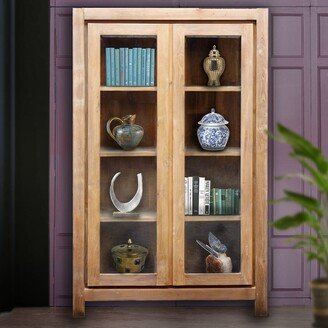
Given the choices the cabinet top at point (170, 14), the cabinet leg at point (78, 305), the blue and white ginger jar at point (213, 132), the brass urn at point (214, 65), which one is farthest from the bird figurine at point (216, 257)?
the cabinet top at point (170, 14)

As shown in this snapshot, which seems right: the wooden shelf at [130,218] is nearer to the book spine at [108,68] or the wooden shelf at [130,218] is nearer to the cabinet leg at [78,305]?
the cabinet leg at [78,305]

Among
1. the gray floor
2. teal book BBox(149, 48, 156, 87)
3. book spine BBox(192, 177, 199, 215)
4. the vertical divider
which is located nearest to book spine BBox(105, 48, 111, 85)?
teal book BBox(149, 48, 156, 87)

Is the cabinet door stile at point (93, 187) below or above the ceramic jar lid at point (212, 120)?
below

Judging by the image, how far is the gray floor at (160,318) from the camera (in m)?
4.02

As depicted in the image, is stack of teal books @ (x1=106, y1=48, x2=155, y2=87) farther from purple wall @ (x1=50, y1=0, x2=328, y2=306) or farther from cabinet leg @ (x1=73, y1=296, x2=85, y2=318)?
cabinet leg @ (x1=73, y1=296, x2=85, y2=318)

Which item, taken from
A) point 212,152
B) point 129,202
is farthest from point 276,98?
point 129,202

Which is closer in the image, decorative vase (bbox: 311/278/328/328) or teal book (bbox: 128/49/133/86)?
decorative vase (bbox: 311/278/328/328)

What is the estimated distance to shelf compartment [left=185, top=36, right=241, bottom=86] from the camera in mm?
4145

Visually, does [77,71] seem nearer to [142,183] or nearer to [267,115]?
[142,183]

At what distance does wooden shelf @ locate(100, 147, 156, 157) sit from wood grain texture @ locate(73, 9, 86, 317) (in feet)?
0.41

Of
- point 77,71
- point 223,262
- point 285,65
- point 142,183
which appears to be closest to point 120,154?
point 142,183

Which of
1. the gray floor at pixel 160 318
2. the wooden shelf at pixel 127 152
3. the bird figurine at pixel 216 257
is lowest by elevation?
the gray floor at pixel 160 318

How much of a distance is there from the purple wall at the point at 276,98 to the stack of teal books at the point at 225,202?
0.37m

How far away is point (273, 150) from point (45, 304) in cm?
167
